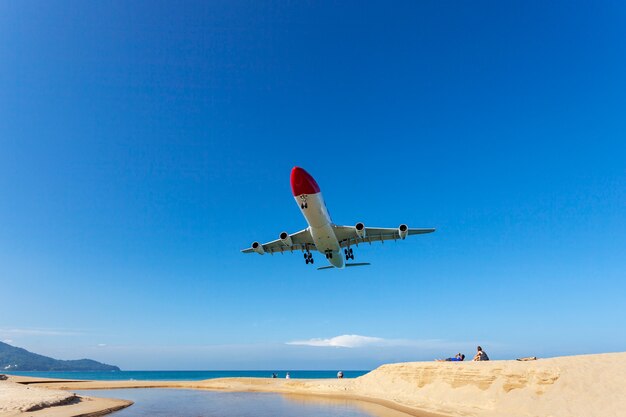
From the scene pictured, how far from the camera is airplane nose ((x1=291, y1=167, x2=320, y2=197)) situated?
29328mm

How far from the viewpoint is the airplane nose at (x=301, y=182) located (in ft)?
96.2

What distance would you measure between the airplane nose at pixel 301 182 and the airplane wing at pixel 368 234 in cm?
842

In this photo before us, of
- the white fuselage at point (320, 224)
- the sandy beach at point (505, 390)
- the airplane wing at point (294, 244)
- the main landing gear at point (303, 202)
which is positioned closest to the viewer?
the sandy beach at point (505, 390)

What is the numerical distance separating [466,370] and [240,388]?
116 feet

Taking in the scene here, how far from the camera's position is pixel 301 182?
29344 mm

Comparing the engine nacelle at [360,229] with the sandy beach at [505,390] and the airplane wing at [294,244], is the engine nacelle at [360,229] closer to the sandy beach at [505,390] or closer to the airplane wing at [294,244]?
the airplane wing at [294,244]

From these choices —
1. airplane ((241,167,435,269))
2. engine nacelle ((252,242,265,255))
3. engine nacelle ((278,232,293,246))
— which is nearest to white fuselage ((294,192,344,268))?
airplane ((241,167,435,269))

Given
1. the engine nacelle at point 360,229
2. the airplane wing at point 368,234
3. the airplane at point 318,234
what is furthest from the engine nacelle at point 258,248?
the engine nacelle at point 360,229

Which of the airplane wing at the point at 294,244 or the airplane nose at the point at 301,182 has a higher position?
the airplane nose at the point at 301,182

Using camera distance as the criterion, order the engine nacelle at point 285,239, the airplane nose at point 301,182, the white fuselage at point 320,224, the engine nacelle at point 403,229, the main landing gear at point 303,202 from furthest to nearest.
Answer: the engine nacelle at point 285,239
the engine nacelle at point 403,229
the white fuselage at point 320,224
the main landing gear at point 303,202
the airplane nose at point 301,182

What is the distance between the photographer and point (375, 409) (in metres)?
29.1

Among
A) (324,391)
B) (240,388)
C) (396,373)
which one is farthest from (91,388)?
(396,373)

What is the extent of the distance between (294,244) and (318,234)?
594 cm

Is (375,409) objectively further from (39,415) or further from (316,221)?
(39,415)
